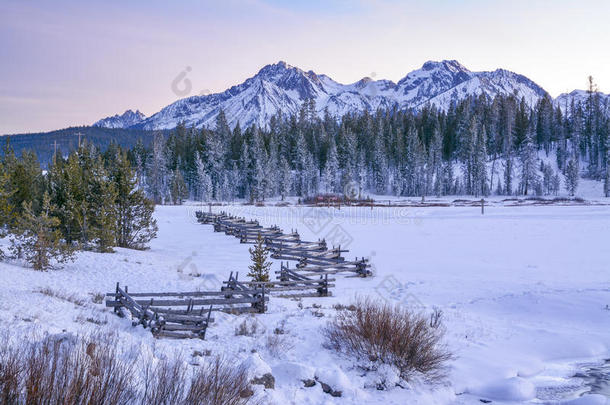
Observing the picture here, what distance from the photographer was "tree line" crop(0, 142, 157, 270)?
1636 centimetres

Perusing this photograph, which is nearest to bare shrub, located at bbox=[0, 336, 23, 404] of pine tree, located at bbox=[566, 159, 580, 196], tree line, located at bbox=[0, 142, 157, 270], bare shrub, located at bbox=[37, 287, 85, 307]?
bare shrub, located at bbox=[37, 287, 85, 307]

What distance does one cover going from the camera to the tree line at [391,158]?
75.3 metres

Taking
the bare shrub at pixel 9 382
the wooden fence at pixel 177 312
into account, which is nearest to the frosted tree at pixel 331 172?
the wooden fence at pixel 177 312

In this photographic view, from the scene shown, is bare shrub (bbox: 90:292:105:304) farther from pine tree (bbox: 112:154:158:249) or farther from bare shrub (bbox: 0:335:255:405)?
pine tree (bbox: 112:154:158:249)

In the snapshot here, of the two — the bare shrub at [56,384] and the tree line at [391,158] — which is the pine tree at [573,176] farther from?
the bare shrub at [56,384]

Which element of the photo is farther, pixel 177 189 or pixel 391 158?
pixel 391 158

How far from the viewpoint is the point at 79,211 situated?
22.3 meters

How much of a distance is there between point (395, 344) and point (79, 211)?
20.4 meters

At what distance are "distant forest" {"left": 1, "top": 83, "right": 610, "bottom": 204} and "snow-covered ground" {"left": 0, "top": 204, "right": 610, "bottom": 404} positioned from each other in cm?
4447

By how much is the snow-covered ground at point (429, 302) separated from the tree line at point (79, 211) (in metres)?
1.14

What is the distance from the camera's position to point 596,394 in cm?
708

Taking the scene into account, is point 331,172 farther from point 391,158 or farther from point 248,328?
point 248,328

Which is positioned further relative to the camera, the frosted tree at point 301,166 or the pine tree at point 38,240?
the frosted tree at point 301,166

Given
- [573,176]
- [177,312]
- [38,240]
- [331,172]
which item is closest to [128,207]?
[38,240]
